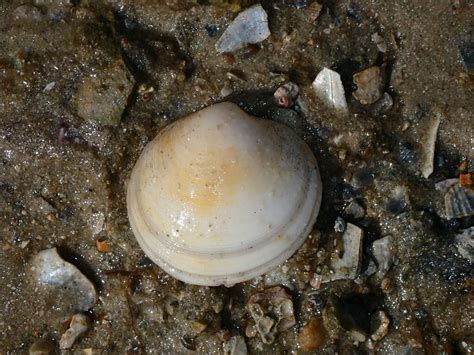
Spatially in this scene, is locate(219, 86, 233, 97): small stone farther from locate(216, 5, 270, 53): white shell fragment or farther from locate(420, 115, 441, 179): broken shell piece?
locate(420, 115, 441, 179): broken shell piece

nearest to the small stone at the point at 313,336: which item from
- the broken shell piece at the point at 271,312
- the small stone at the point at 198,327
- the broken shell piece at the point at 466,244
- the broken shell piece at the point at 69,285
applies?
the broken shell piece at the point at 271,312

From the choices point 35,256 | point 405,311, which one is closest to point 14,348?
point 35,256

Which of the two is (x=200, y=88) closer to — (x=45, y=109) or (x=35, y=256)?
(x=45, y=109)

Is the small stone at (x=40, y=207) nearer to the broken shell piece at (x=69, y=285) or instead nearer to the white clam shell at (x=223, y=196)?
the broken shell piece at (x=69, y=285)

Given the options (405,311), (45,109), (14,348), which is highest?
(45,109)

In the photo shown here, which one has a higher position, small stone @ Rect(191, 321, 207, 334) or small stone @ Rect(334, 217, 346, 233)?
small stone @ Rect(334, 217, 346, 233)

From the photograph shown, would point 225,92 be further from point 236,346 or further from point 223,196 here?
point 236,346

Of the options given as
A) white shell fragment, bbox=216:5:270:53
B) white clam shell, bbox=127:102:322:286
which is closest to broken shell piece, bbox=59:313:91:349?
white clam shell, bbox=127:102:322:286

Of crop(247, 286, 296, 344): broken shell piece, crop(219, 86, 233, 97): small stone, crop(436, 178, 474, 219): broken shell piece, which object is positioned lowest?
crop(247, 286, 296, 344): broken shell piece
